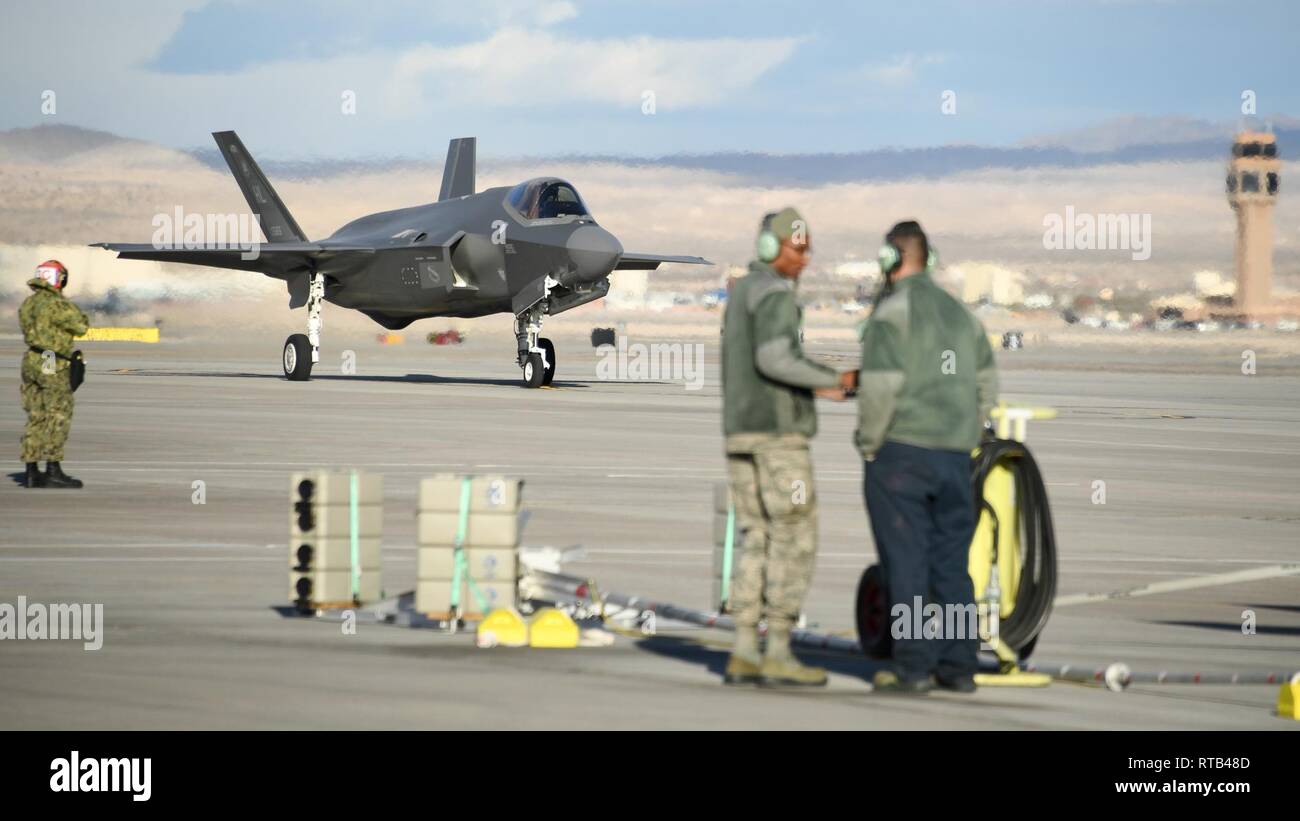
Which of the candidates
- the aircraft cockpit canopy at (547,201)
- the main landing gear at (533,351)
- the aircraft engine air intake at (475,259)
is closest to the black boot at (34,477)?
the aircraft cockpit canopy at (547,201)

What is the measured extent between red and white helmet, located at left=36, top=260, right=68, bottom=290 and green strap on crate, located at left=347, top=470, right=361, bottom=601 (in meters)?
8.89

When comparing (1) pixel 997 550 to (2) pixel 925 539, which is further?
(1) pixel 997 550

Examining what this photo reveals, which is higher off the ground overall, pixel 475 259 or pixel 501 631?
pixel 475 259

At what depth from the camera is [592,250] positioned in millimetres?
39656

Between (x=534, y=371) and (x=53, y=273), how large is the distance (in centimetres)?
2385

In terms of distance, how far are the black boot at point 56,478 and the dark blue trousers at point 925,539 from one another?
1241 centimetres

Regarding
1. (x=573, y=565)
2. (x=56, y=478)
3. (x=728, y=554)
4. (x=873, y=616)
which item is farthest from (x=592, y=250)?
(x=873, y=616)

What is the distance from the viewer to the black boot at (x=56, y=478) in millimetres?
20359

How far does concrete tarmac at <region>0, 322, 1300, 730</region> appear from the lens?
30.9 ft

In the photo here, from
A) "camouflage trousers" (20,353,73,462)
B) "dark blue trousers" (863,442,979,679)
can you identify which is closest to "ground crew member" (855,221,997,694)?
"dark blue trousers" (863,442,979,679)

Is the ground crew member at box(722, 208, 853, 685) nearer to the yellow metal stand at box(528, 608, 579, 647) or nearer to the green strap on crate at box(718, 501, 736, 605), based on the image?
the yellow metal stand at box(528, 608, 579, 647)

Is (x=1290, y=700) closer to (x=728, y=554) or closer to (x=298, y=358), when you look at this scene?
(x=728, y=554)
